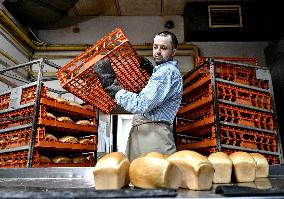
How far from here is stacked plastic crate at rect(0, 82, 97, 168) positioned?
105 inches

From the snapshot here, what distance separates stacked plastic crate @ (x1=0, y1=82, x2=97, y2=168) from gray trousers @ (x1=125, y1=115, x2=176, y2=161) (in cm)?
112

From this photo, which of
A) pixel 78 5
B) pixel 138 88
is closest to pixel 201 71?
pixel 138 88

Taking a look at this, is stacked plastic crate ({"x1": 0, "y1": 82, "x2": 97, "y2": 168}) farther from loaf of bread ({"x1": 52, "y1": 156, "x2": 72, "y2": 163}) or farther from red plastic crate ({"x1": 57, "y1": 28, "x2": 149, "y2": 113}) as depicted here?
red plastic crate ({"x1": 57, "y1": 28, "x2": 149, "y2": 113})

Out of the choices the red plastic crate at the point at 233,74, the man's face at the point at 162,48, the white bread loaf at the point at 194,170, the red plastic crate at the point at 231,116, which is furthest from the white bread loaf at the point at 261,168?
the red plastic crate at the point at 233,74

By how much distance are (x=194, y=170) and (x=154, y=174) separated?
5.4 inches

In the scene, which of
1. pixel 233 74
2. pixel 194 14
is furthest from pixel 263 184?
pixel 194 14

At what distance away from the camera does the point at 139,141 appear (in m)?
1.92

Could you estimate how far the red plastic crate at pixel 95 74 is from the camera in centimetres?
157

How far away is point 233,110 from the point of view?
2.79 m

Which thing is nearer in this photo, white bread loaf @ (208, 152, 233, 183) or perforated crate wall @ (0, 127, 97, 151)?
white bread loaf @ (208, 152, 233, 183)

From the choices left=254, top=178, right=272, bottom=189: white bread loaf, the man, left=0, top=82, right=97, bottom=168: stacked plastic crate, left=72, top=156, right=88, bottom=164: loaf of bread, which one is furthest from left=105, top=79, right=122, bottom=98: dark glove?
left=72, top=156, right=88, bottom=164: loaf of bread

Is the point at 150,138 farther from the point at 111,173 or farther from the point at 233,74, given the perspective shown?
the point at 233,74

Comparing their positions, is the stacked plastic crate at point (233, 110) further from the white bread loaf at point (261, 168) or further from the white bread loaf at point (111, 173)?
the white bread loaf at point (111, 173)

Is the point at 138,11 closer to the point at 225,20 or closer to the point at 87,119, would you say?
the point at 225,20
